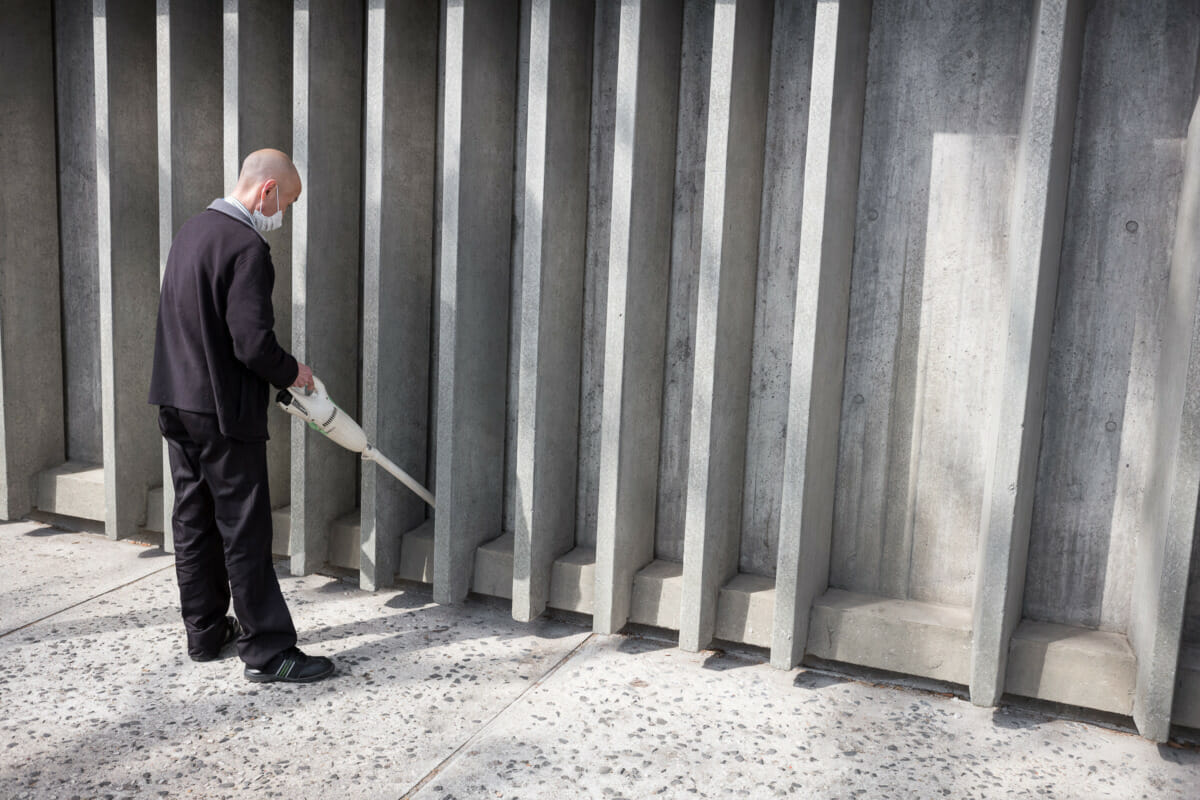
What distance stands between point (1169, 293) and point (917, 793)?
1940 millimetres

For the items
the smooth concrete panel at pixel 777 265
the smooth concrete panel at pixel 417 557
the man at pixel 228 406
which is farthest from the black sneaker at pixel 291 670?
the smooth concrete panel at pixel 777 265

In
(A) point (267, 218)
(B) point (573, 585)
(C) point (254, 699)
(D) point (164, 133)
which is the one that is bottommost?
(C) point (254, 699)

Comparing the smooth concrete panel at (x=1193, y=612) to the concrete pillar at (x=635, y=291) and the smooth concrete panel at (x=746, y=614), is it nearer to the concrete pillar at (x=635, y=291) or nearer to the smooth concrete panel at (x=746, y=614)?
the smooth concrete panel at (x=746, y=614)

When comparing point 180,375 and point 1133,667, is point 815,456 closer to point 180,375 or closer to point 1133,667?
point 1133,667

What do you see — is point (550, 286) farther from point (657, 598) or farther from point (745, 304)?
point (657, 598)

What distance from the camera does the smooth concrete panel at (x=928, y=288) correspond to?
402 cm

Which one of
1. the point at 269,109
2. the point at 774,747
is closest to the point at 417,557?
the point at 774,747

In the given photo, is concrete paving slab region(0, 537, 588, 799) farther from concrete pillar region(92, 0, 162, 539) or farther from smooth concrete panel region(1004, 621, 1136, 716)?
smooth concrete panel region(1004, 621, 1136, 716)

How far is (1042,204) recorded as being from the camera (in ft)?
11.8

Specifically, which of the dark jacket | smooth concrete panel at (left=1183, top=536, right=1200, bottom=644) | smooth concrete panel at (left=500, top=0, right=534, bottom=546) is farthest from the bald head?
smooth concrete panel at (left=1183, top=536, right=1200, bottom=644)

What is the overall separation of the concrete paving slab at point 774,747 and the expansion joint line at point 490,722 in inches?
0.7

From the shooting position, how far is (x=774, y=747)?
11.7 feet

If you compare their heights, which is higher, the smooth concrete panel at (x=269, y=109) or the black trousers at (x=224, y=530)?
the smooth concrete panel at (x=269, y=109)

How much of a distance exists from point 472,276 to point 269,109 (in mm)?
1374
